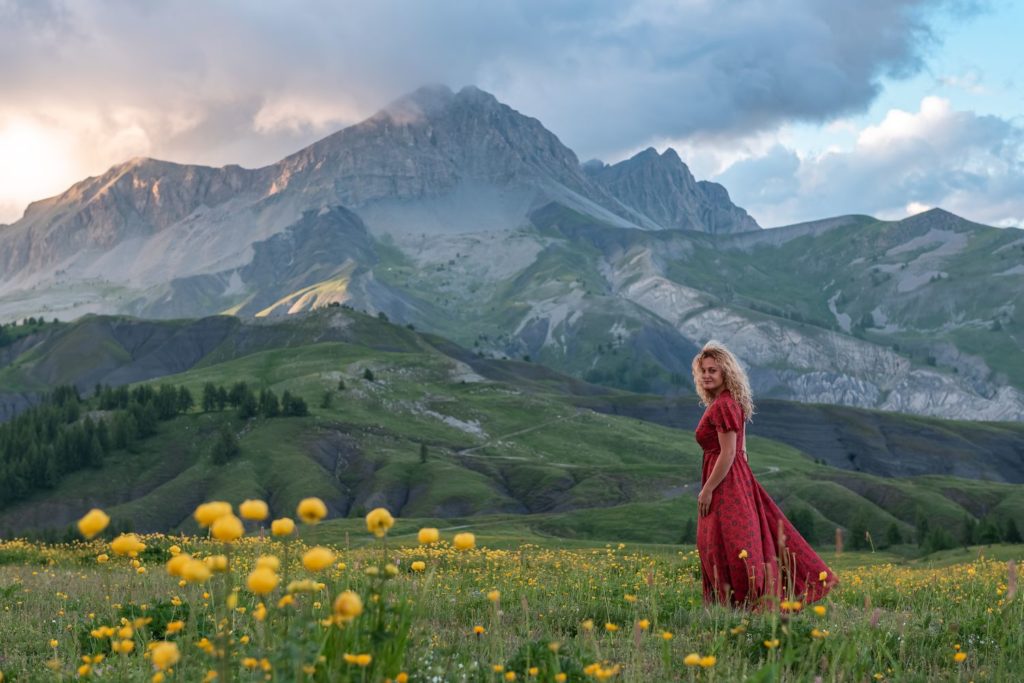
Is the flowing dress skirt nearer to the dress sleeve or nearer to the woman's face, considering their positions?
the dress sleeve

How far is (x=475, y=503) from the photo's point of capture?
501 feet

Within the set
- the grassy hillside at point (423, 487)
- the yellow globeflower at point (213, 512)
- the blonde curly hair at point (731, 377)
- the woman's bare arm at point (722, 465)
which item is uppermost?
the blonde curly hair at point (731, 377)

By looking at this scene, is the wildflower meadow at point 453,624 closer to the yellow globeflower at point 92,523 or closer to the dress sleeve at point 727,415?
the yellow globeflower at point 92,523

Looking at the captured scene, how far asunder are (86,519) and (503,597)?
28.2 ft

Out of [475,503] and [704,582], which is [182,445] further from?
[704,582]

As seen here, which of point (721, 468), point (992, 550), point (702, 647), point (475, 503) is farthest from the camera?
point (475, 503)

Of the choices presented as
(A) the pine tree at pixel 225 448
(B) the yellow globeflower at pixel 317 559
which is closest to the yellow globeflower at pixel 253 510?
(B) the yellow globeflower at pixel 317 559

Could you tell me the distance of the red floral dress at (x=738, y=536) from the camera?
42.6 ft

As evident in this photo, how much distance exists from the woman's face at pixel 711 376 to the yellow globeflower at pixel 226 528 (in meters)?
10.6

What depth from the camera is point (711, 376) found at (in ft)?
46.0

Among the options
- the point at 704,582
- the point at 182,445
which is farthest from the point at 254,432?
the point at 704,582

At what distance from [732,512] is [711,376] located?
2.10 metres

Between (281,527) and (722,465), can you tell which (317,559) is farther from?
(722,465)

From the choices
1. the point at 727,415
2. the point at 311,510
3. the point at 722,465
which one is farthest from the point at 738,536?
the point at 311,510
